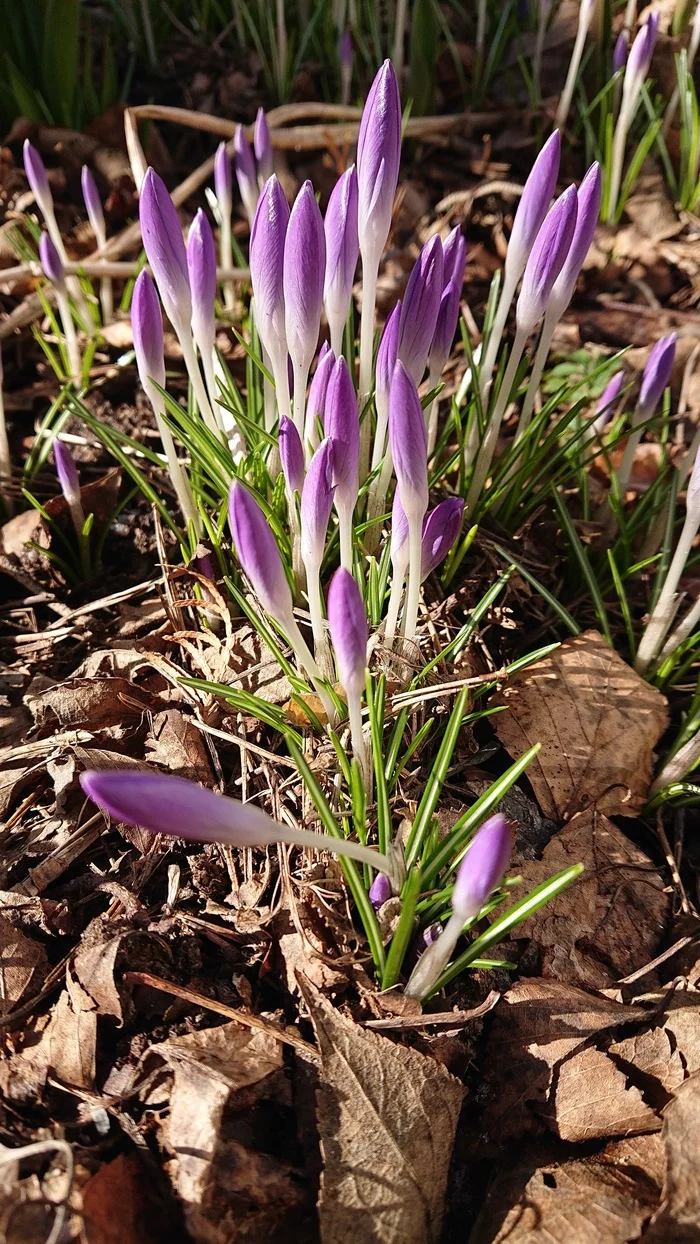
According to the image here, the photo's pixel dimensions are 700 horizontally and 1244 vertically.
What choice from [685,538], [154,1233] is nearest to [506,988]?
[154,1233]

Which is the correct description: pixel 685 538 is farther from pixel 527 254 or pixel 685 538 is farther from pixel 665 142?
pixel 665 142

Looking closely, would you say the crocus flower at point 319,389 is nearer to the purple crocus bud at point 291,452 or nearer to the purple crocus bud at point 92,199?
the purple crocus bud at point 291,452

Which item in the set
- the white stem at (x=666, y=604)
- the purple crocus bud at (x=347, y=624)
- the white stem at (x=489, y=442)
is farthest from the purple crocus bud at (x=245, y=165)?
the purple crocus bud at (x=347, y=624)

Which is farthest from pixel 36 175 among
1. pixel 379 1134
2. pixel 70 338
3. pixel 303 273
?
pixel 379 1134

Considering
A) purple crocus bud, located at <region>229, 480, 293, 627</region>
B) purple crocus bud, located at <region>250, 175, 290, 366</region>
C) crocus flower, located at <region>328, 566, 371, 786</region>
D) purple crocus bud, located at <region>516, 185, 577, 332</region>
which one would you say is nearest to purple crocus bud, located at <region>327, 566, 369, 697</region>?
crocus flower, located at <region>328, 566, 371, 786</region>

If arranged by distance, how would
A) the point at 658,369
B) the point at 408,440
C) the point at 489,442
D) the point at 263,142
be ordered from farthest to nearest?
the point at 263,142
the point at 658,369
the point at 489,442
the point at 408,440

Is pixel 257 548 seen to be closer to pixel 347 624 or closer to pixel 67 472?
pixel 347 624

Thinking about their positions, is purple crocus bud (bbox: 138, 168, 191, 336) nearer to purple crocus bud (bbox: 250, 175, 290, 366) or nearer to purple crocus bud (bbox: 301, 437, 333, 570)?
purple crocus bud (bbox: 250, 175, 290, 366)
